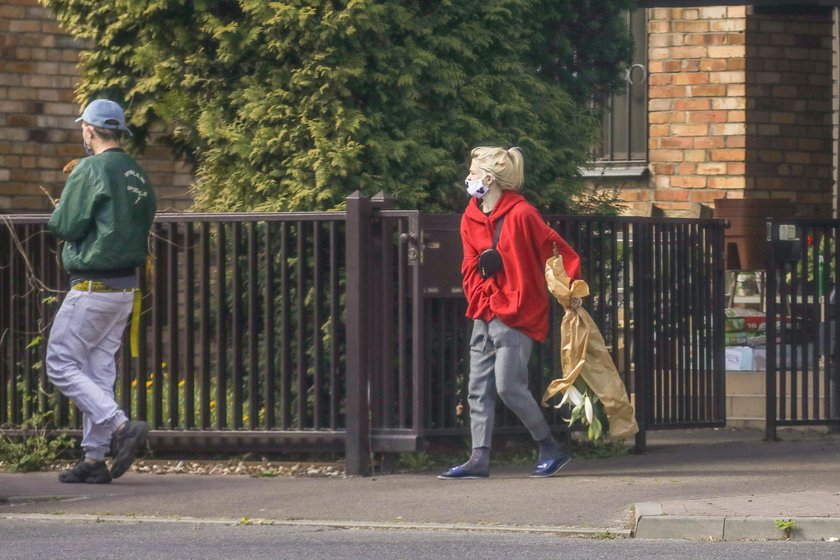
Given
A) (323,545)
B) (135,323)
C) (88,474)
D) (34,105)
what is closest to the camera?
(323,545)

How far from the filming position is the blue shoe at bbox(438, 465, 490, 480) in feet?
30.4

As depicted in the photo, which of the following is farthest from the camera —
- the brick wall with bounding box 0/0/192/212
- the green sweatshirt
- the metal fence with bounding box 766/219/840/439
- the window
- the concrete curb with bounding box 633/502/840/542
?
the window

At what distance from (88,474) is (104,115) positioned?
182cm

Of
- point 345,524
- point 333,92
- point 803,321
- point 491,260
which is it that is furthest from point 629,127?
point 345,524

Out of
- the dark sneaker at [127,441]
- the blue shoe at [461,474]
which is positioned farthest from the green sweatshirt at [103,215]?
the blue shoe at [461,474]

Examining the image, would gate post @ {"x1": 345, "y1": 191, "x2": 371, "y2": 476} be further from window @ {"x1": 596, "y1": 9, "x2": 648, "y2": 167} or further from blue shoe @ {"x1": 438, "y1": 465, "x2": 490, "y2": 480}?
window @ {"x1": 596, "y1": 9, "x2": 648, "y2": 167}

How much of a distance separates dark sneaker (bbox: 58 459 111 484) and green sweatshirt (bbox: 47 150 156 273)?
3.27 feet

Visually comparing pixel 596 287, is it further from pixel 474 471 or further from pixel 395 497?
pixel 395 497

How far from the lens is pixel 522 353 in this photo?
30.1ft

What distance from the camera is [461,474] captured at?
9258 millimetres

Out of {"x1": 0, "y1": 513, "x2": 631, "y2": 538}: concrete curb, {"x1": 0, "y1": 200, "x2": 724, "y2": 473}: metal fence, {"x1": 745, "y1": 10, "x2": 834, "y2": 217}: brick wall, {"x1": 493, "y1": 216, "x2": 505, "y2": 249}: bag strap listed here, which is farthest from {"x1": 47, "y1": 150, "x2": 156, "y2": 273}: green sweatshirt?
{"x1": 745, "y1": 10, "x2": 834, "y2": 217}: brick wall

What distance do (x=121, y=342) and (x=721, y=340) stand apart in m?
3.64

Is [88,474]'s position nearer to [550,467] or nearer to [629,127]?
[550,467]

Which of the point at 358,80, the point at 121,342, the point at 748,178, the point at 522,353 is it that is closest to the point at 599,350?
the point at 522,353
